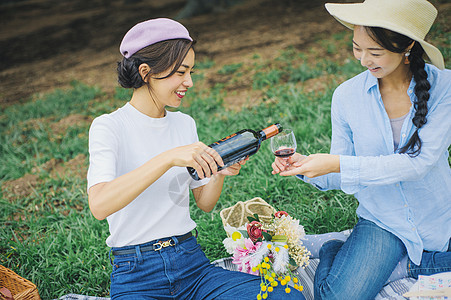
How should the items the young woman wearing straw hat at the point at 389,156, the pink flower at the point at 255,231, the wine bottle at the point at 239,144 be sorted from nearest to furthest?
the wine bottle at the point at 239,144
the young woman wearing straw hat at the point at 389,156
the pink flower at the point at 255,231

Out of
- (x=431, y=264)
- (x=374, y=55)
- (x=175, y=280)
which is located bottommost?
(x=431, y=264)

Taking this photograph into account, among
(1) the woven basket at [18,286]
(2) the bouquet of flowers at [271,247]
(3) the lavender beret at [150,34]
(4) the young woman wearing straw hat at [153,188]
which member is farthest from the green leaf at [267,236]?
(1) the woven basket at [18,286]

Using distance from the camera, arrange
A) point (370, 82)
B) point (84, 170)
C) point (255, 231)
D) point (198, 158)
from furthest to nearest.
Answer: point (84, 170)
point (255, 231)
point (370, 82)
point (198, 158)

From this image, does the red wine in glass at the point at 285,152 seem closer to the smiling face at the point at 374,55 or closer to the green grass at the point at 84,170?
the smiling face at the point at 374,55

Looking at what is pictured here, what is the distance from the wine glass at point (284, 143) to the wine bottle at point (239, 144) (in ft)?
0.20

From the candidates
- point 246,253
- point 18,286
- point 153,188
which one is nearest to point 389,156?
point 246,253

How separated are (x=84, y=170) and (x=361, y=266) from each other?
3.97 metres

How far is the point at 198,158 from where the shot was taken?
2.04m

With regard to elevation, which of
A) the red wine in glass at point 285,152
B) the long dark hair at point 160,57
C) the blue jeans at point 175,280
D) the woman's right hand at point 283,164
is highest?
the long dark hair at point 160,57

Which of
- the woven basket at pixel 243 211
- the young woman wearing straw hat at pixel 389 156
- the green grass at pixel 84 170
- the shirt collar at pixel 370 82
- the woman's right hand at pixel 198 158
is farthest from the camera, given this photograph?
the green grass at pixel 84 170

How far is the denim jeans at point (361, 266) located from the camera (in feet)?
8.18

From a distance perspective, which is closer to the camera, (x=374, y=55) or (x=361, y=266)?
(x=374, y=55)

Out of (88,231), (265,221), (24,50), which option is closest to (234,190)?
(265,221)

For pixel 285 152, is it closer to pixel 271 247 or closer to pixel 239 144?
pixel 239 144
